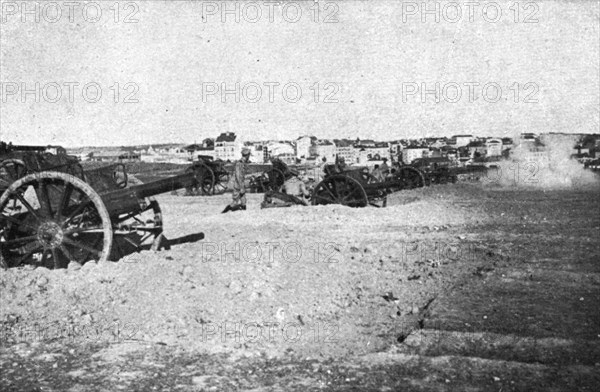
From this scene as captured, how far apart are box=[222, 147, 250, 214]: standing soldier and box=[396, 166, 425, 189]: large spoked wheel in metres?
12.5

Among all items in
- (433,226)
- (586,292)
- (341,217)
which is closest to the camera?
(586,292)

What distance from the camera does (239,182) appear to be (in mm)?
14836

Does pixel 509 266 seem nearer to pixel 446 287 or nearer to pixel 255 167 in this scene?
pixel 446 287

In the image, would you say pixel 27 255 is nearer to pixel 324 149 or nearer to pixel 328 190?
pixel 328 190

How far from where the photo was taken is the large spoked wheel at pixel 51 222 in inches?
269

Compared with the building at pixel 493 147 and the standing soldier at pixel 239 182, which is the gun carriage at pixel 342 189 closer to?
the standing soldier at pixel 239 182

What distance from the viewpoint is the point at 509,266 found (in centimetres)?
834

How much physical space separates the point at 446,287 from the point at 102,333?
173 inches

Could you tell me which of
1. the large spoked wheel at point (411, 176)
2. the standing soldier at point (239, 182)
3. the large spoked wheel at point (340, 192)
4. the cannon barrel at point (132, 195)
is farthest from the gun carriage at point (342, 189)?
the large spoked wheel at point (411, 176)

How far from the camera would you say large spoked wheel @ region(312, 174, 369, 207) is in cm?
1634

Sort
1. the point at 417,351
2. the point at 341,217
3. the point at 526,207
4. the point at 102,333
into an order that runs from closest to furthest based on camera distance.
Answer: the point at 417,351 → the point at 102,333 → the point at 341,217 → the point at 526,207

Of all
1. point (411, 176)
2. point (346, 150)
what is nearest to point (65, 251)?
point (411, 176)

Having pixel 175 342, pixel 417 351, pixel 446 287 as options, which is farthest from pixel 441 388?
pixel 446 287

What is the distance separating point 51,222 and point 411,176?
21999 mm
